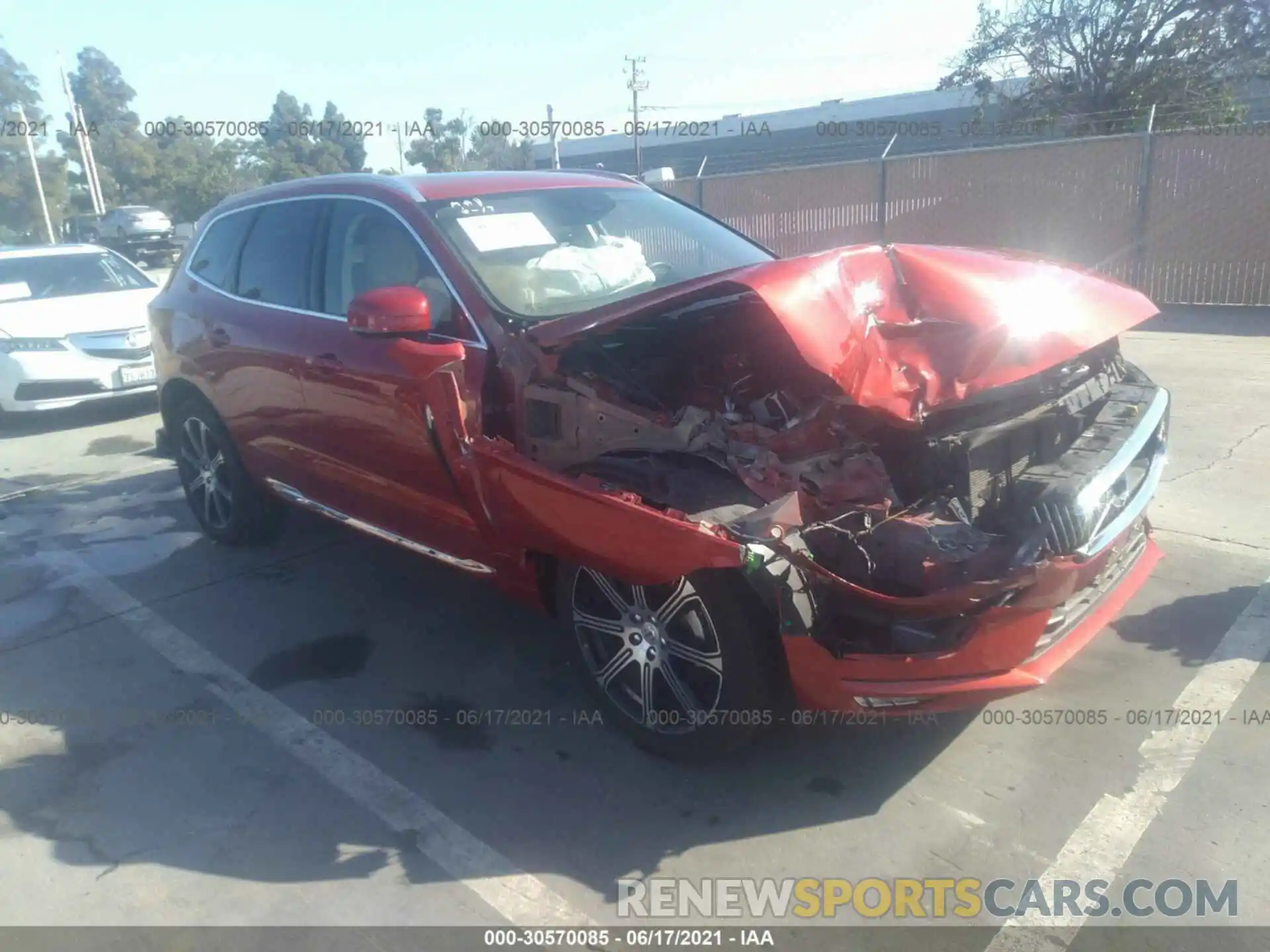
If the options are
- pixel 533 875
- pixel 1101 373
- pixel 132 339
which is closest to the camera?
pixel 533 875

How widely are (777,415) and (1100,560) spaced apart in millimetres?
1081

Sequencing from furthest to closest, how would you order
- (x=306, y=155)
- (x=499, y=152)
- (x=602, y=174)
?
(x=499, y=152)
(x=306, y=155)
(x=602, y=174)

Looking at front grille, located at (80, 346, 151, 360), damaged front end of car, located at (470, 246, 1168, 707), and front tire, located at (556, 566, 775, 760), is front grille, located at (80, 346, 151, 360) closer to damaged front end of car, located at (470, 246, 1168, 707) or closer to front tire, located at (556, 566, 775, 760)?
damaged front end of car, located at (470, 246, 1168, 707)

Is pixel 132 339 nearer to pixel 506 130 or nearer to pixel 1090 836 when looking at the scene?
pixel 506 130

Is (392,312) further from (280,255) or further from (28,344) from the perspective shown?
(28,344)

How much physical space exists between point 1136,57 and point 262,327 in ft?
65.3

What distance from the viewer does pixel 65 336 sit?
359 inches

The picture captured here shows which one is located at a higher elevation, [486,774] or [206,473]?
[206,473]

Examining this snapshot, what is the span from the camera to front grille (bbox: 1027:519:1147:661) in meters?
2.94

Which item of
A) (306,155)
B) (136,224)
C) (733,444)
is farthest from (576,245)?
(306,155)

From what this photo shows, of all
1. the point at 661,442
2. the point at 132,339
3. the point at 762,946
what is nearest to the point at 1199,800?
the point at 762,946

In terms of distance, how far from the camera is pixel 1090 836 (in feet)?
9.53

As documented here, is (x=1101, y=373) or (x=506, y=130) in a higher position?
(x=506, y=130)

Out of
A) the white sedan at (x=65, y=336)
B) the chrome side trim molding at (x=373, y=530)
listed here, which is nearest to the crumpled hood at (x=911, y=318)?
the chrome side trim molding at (x=373, y=530)
